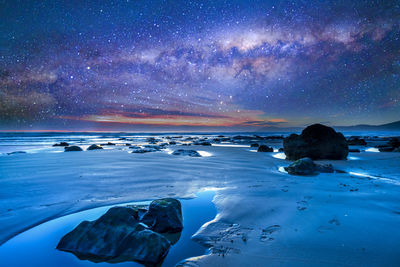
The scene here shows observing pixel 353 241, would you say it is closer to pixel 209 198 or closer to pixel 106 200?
pixel 209 198

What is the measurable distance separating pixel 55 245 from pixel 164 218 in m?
1.22

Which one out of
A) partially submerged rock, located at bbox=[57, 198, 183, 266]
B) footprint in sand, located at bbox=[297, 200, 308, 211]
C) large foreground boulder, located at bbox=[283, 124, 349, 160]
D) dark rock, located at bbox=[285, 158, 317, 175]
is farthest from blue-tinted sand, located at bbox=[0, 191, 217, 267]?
large foreground boulder, located at bbox=[283, 124, 349, 160]

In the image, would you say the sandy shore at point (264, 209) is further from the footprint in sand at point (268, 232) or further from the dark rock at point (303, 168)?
the dark rock at point (303, 168)

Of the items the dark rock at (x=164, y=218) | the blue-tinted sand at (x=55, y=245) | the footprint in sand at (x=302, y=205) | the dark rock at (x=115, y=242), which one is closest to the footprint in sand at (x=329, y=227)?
the footprint in sand at (x=302, y=205)

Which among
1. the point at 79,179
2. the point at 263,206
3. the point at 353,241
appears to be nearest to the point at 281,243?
the point at 353,241

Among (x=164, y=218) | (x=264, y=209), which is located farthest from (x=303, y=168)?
(x=164, y=218)

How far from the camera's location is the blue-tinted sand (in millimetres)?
1838

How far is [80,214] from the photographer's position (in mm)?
2957

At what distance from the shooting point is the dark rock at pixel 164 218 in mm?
2414

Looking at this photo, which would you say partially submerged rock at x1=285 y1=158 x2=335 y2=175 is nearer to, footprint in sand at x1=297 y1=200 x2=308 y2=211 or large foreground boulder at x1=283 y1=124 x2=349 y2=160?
footprint in sand at x1=297 y1=200 x2=308 y2=211

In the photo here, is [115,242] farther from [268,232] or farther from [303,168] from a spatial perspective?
[303,168]

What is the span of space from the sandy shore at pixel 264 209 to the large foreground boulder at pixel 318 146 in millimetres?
3879

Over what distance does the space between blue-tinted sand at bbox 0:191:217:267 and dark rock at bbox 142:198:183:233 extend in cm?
14

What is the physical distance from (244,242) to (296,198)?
193cm
